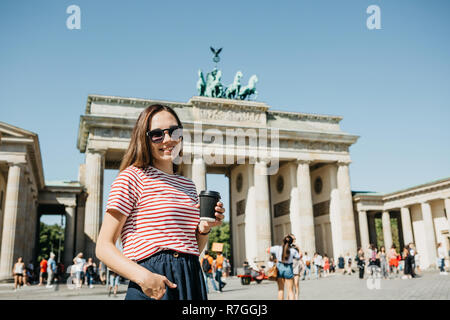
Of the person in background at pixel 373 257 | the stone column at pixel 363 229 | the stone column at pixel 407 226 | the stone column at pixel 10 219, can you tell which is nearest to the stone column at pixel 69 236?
the stone column at pixel 10 219

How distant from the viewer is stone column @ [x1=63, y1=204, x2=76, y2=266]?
3619cm

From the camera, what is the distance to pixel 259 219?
41281mm

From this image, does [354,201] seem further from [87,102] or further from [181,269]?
[181,269]

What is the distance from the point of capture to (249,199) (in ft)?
142

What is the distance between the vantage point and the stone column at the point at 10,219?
2786 cm

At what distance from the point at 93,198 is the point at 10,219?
901 cm

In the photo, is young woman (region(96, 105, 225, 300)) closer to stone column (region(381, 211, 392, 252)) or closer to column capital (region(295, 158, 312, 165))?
column capital (region(295, 158, 312, 165))

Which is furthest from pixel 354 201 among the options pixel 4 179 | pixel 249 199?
pixel 4 179

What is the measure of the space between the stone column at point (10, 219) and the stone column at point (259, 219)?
21469 mm

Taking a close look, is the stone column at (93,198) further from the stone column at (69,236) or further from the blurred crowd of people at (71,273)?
the blurred crowd of people at (71,273)

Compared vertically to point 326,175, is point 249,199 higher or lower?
lower
